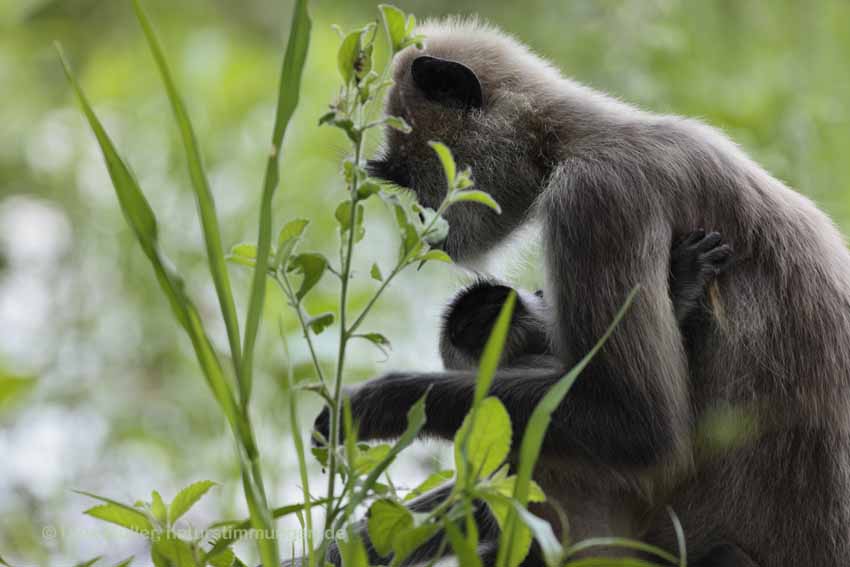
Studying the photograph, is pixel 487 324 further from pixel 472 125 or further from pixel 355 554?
pixel 355 554

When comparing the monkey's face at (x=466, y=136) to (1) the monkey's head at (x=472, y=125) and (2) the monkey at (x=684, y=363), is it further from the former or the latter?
(2) the monkey at (x=684, y=363)

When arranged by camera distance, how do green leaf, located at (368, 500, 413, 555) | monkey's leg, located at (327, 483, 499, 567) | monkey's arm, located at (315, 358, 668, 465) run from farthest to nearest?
monkey's leg, located at (327, 483, 499, 567) → monkey's arm, located at (315, 358, 668, 465) → green leaf, located at (368, 500, 413, 555)

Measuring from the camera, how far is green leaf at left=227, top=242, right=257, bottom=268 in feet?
6.28

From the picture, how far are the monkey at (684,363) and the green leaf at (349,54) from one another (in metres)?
0.97

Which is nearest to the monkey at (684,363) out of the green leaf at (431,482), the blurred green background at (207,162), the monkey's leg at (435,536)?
the monkey's leg at (435,536)

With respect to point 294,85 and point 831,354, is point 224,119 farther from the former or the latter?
point 294,85

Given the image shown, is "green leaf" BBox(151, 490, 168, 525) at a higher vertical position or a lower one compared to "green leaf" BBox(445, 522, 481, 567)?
higher

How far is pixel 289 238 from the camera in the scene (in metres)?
1.83

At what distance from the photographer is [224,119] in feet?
25.2

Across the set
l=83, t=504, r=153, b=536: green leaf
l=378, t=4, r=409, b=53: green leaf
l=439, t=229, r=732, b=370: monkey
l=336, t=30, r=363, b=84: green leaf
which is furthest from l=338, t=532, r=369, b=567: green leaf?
l=439, t=229, r=732, b=370: monkey

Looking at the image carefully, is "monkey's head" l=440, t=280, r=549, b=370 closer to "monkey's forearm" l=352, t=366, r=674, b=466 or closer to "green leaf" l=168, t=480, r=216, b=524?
"monkey's forearm" l=352, t=366, r=674, b=466

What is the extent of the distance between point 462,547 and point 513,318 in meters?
1.47

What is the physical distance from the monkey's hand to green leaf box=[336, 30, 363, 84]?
1229 millimetres

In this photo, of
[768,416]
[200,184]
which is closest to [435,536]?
[768,416]
